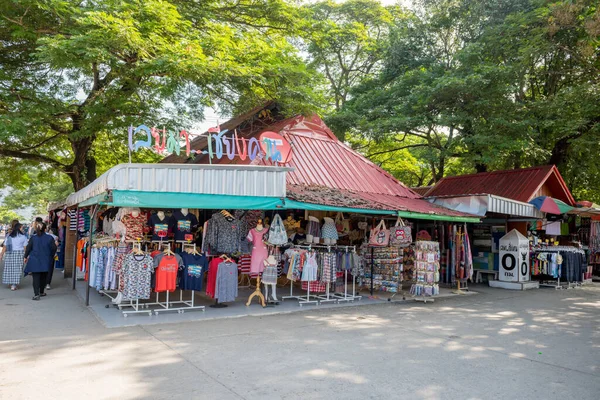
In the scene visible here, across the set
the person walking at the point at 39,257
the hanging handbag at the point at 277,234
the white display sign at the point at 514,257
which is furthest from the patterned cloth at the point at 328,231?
the white display sign at the point at 514,257

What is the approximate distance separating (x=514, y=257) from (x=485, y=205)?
285 cm

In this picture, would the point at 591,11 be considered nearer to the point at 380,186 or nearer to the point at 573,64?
the point at 573,64

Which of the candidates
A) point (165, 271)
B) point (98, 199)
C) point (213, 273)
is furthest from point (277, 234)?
point (98, 199)

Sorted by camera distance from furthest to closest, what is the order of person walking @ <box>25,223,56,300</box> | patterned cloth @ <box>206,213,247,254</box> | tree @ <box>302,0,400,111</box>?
tree @ <box>302,0,400,111</box>, person walking @ <box>25,223,56,300</box>, patterned cloth @ <box>206,213,247,254</box>

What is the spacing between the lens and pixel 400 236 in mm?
10648

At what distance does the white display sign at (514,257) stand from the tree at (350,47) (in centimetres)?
1143

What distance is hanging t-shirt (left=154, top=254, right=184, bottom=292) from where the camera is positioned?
8.17m

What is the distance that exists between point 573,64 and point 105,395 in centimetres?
2050

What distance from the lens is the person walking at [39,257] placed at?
9656mm

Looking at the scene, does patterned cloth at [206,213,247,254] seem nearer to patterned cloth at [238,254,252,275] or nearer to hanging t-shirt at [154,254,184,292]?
hanging t-shirt at [154,254,184,292]

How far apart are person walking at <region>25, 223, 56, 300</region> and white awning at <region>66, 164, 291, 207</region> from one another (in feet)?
5.38

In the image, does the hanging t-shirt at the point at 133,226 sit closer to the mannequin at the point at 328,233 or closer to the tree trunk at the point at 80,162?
the mannequin at the point at 328,233

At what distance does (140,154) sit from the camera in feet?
62.9

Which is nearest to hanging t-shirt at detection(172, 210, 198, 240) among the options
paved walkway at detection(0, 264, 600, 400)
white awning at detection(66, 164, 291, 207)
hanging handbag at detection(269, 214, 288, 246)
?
white awning at detection(66, 164, 291, 207)
